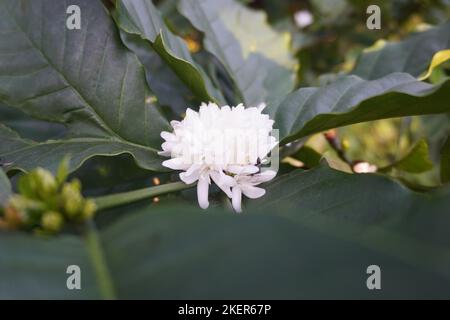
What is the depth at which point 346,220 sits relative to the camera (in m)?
0.85

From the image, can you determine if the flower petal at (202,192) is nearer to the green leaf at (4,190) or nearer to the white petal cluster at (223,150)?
the white petal cluster at (223,150)

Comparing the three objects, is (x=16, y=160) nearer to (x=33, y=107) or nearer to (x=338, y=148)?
(x=33, y=107)

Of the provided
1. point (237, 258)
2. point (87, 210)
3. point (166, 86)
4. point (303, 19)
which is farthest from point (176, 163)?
point (303, 19)

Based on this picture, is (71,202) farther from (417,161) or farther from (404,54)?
(404,54)

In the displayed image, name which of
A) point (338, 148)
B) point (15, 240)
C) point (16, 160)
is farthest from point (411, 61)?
point (15, 240)

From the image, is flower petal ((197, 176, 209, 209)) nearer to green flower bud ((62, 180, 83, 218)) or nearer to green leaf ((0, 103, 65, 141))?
green flower bud ((62, 180, 83, 218))

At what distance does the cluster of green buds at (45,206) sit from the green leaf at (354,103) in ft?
1.25

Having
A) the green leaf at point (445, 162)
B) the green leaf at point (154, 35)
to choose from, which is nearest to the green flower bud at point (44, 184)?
the green leaf at point (154, 35)

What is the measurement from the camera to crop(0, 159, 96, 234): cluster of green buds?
63 cm

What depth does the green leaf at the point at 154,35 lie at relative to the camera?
0.91m

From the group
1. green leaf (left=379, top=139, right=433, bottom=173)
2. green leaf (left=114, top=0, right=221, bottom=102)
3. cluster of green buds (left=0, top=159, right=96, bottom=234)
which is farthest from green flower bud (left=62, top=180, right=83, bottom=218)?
green leaf (left=379, top=139, right=433, bottom=173)

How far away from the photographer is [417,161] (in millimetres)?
1169

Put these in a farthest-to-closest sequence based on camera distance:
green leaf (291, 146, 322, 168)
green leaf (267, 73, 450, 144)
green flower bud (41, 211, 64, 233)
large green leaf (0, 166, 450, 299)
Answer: green leaf (291, 146, 322, 168) < green leaf (267, 73, 450, 144) < green flower bud (41, 211, 64, 233) < large green leaf (0, 166, 450, 299)

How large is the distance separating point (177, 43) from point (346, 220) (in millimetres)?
443
